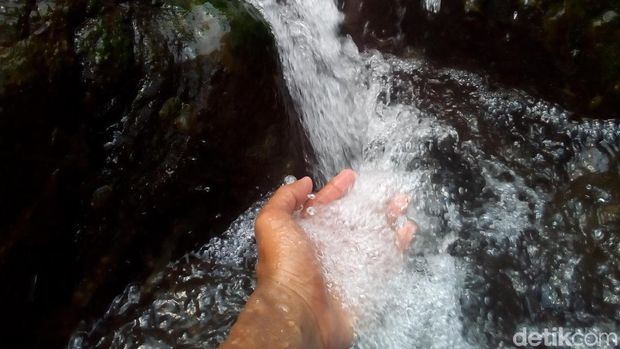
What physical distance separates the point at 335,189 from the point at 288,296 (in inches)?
23.7

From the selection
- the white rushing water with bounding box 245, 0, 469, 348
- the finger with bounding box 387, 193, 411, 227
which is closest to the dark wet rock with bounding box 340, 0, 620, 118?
the white rushing water with bounding box 245, 0, 469, 348

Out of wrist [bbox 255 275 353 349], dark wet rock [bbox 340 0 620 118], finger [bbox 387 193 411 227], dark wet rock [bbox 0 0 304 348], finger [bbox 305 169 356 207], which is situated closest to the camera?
dark wet rock [bbox 0 0 304 348]

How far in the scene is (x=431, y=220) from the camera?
2.50 metres

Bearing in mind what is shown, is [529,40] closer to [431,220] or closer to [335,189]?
[431,220]

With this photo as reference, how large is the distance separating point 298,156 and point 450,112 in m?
0.97

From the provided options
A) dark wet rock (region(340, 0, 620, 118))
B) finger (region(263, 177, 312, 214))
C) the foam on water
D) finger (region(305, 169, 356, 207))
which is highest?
dark wet rock (region(340, 0, 620, 118))

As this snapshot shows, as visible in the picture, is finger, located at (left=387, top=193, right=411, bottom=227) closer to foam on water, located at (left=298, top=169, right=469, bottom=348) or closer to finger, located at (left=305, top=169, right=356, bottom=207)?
foam on water, located at (left=298, top=169, right=469, bottom=348)

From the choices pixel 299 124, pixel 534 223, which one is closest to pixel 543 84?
pixel 534 223

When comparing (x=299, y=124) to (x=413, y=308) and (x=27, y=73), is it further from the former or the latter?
(x=27, y=73)

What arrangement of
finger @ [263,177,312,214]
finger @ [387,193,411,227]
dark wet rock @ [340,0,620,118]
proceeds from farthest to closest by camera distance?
dark wet rock @ [340,0,620,118] < finger @ [387,193,411,227] < finger @ [263,177,312,214]

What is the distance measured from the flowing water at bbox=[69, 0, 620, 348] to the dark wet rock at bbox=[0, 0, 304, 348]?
152mm

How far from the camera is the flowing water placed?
2119mm

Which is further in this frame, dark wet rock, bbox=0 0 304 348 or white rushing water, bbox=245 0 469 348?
white rushing water, bbox=245 0 469 348

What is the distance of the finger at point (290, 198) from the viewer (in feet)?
6.85
